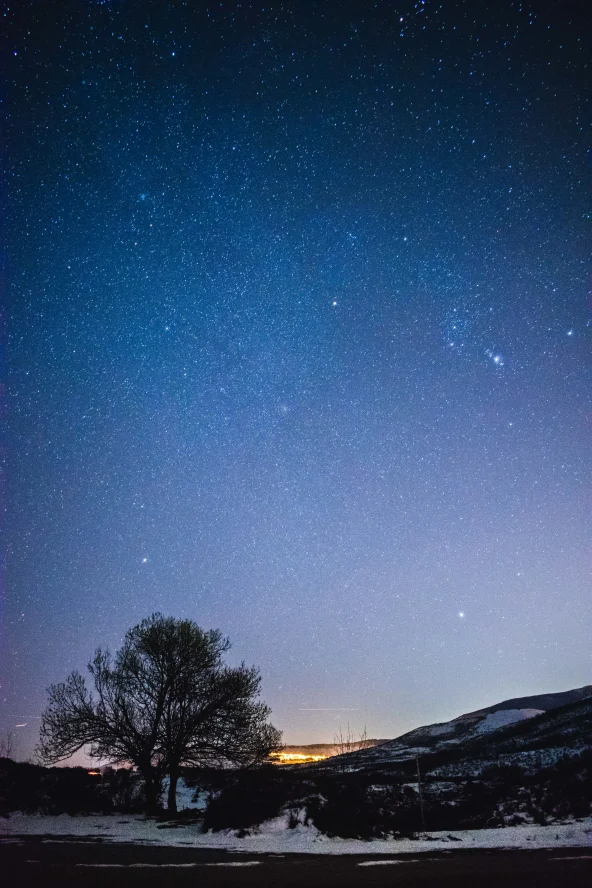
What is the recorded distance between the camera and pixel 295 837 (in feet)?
64.2

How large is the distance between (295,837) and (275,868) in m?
7.40

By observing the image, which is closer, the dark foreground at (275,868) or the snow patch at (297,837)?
the dark foreground at (275,868)

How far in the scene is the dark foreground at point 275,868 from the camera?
1067 cm

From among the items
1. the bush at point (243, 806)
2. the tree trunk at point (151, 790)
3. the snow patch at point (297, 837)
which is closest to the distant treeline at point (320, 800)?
the bush at point (243, 806)

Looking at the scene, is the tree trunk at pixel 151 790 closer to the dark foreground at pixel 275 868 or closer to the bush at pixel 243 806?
the bush at pixel 243 806

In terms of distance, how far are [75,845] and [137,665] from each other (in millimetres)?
12157

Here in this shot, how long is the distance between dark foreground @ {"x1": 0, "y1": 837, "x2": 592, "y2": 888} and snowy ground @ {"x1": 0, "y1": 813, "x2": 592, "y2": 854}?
5.19ft

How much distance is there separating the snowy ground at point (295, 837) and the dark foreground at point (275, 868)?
5.19ft

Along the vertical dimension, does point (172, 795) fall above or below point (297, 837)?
above

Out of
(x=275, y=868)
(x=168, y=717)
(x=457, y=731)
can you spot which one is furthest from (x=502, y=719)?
(x=275, y=868)

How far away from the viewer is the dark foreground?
35.0 ft

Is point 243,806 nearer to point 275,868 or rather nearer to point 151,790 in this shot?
point 151,790

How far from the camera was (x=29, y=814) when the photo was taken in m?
27.2

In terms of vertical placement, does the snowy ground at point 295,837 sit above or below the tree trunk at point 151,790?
below
